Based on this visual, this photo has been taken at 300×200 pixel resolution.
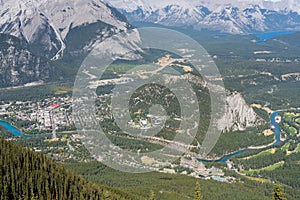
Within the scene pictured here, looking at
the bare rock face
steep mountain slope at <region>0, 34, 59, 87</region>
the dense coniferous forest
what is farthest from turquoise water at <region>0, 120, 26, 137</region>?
steep mountain slope at <region>0, 34, 59, 87</region>

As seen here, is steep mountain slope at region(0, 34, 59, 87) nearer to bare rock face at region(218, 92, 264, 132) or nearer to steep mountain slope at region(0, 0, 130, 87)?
steep mountain slope at region(0, 0, 130, 87)

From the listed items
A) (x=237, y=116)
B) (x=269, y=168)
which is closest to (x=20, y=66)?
(x=237, y=116)

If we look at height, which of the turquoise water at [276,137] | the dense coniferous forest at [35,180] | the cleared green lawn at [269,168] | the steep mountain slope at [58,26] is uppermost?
the steep mountain slope at [58,26]

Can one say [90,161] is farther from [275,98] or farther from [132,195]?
[275,98]

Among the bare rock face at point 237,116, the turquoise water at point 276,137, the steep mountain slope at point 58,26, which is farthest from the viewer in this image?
the steep mountain slope at point 58,26

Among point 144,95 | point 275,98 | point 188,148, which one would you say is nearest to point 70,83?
point 144,95

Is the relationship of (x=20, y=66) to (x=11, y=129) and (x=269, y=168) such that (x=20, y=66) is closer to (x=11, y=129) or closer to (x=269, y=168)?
(x=11, y=129)

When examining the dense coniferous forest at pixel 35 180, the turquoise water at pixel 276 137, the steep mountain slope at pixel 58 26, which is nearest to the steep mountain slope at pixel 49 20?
the steep mountain slope at pixel 58 26

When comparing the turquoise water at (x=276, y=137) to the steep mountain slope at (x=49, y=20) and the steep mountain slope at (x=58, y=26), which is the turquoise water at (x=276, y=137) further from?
the steep mountain slope at (x=49, y=20)

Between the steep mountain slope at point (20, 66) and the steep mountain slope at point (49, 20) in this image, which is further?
the steep mountain slope at point (49, 20)
